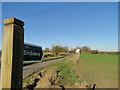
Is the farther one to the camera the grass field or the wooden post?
the grass field

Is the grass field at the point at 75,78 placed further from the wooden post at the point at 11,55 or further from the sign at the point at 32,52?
the wooden post at the point at 11,55

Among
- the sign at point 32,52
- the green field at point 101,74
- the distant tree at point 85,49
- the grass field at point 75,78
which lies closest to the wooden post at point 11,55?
the sign at point 32,52

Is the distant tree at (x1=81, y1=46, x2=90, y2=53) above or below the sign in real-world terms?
below

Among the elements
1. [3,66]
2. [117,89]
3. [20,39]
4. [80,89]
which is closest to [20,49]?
[20,39]

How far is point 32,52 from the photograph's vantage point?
959 millimetres

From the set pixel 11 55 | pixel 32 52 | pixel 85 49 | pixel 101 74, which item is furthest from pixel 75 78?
pixel 85 49

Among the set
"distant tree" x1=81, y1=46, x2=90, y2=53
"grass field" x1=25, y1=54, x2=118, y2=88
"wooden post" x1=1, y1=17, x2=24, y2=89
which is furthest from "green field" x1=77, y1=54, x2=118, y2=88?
"distant tree" x1=81, y1=46, x2=90, y2=53

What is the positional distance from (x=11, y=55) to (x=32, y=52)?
26 centimetres

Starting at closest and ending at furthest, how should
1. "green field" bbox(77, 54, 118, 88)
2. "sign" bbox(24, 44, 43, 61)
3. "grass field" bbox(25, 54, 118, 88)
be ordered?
"sign" bbox(24, 44, 43, 61)
"grass field" bbox(25, 54, 118, 88)
"green field" bbox(77, 54, 118, 88)

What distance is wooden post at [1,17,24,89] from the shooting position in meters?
0.71

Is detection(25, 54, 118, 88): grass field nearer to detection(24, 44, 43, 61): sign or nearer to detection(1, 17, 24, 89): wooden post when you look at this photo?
detection(24, 44, 43, 61): sign

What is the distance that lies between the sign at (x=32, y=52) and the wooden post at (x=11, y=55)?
0.13 meters

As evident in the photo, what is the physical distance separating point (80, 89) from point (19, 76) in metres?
3.13

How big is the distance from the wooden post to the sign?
0.13 metres
